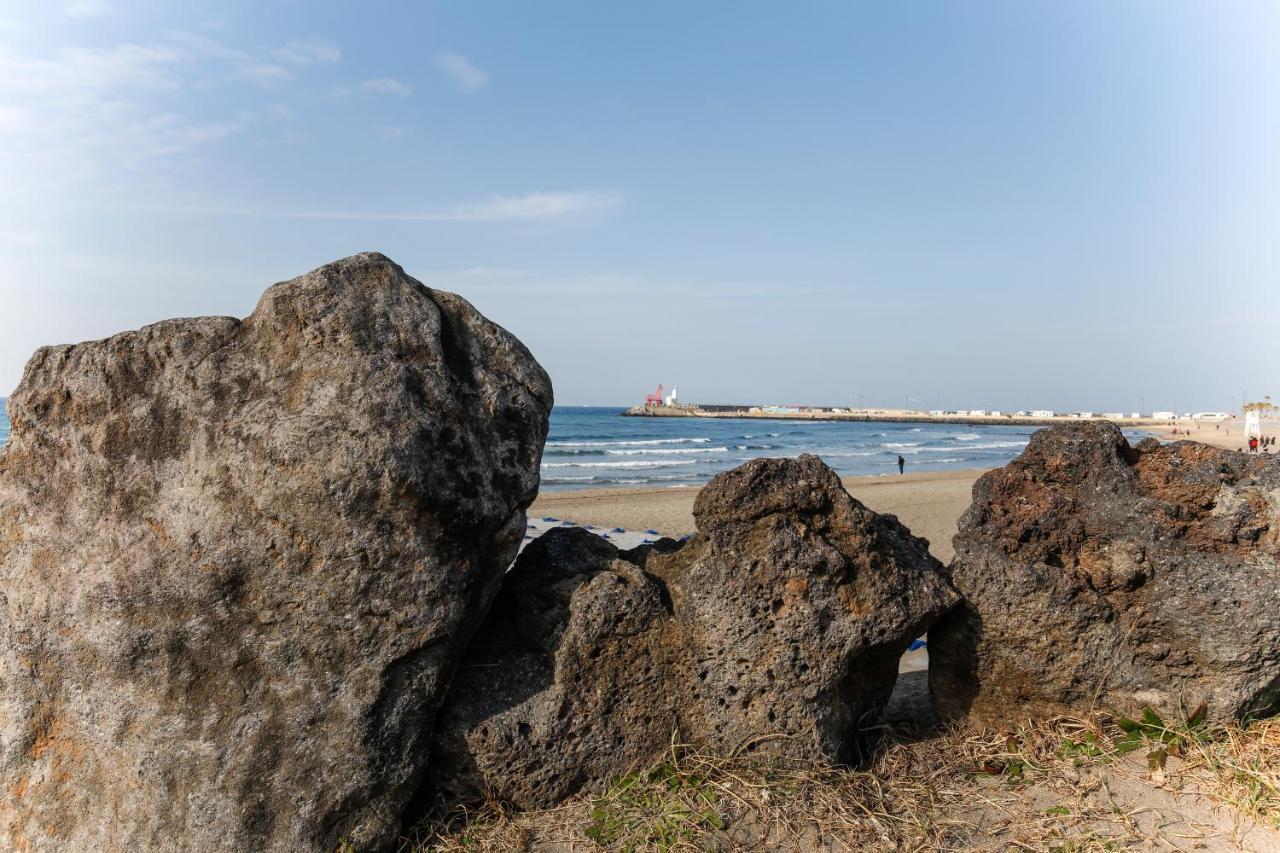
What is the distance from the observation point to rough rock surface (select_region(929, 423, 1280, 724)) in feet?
12.0

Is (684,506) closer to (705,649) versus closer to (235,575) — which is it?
(705,649)

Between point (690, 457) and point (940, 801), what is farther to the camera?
point (690, 457)

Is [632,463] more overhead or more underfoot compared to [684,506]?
more overhead

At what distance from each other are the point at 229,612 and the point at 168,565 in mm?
261

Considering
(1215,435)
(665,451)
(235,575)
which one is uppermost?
(235,575)

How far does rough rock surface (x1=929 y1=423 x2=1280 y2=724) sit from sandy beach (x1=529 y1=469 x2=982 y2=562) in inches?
390

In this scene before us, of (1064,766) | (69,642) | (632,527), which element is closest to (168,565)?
(69,642)

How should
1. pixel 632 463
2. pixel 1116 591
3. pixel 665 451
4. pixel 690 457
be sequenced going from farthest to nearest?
pixel 665 451
pixel 690 457
pixel 632 463
pixel 1116 591

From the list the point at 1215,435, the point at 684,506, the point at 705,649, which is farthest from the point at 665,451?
the point at 1215,435

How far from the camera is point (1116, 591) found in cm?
380

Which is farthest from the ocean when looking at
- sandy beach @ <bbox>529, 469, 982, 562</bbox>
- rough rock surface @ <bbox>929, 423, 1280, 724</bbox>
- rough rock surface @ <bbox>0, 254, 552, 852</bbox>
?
rough rock surface @ <bbox>0, 254, 552, 852</bbox>

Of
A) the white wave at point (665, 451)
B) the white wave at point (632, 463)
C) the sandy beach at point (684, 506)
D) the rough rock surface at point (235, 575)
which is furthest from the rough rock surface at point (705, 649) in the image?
the white wave at point (665, 451)

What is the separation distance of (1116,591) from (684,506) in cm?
1763

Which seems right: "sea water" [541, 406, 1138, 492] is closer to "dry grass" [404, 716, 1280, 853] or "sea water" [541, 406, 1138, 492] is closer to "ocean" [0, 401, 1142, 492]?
"ocean" [0, 401, 1142, 492]
